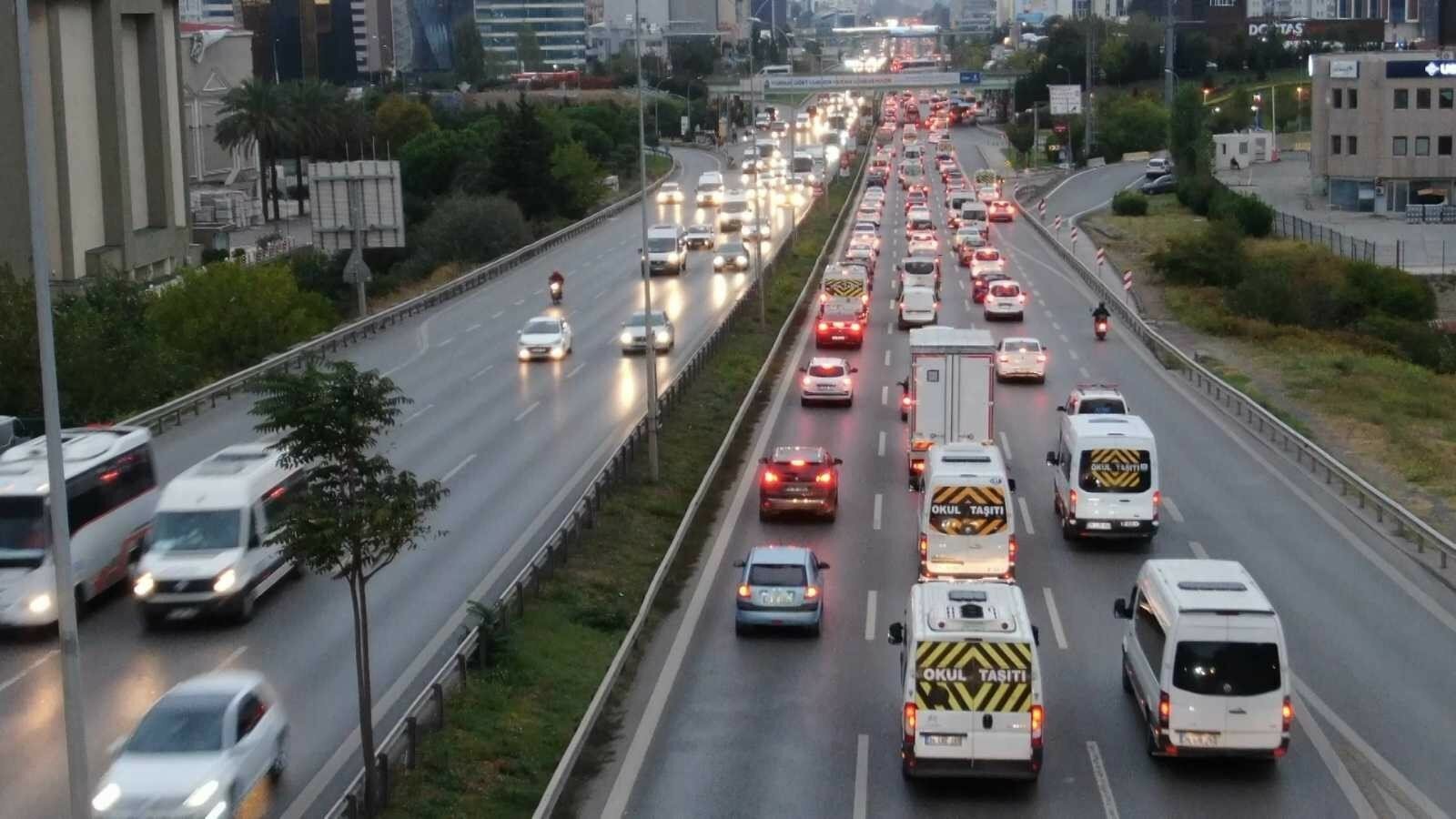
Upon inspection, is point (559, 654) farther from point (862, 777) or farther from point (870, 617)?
point (862, 777)

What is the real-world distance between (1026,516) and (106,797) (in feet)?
64.8

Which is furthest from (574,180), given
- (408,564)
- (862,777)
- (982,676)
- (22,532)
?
(982,676)

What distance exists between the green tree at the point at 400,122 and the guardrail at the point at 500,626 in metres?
101

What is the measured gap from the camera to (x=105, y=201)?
3007 inches

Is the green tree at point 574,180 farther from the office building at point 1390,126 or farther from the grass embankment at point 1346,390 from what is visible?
the office building at point 1390,126

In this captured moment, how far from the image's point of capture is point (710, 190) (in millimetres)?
102750

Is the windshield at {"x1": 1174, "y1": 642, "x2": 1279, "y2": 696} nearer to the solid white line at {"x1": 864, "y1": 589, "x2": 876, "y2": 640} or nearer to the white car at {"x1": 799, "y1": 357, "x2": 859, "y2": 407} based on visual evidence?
the solid white line at {"x1": 864, "y1": 589, "x2": 876, "y2": 640}

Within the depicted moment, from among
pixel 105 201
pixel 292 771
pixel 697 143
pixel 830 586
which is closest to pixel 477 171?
pixel 105 201

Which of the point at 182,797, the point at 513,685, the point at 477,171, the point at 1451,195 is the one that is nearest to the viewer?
the point at 182,797

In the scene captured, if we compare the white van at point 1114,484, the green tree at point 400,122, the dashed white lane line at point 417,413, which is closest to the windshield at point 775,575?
the white van at point 1114,484

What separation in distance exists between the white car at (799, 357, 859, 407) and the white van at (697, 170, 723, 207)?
5693 centimetres

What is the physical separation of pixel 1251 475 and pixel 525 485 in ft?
47.7

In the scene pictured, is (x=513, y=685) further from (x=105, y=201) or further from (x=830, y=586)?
(x=105, y=201)

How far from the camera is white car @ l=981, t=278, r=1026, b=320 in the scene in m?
59.2
